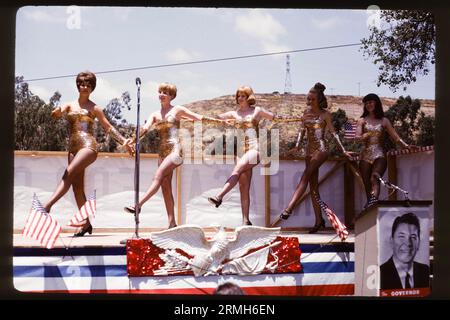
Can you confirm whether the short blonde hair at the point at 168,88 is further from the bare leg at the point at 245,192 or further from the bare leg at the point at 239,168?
the bare leg at the point at 245,192

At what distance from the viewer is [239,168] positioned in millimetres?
5164

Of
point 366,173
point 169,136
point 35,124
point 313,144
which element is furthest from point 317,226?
point 35,124

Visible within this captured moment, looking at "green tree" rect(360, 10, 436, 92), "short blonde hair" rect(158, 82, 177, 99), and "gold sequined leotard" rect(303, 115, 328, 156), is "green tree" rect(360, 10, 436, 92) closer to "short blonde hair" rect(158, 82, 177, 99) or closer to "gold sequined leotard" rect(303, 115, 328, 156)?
"gold sequined leotard" rect(303, 115, 328, 156)

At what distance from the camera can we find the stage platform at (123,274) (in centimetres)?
469

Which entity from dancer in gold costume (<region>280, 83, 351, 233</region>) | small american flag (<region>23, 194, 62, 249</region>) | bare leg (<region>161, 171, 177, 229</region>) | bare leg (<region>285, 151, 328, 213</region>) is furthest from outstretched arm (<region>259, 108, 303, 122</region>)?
small american flag (<region>23, 194, 62, 249</region>)

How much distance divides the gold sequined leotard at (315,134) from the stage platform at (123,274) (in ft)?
2.62

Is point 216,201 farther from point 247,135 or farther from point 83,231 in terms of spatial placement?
point 83,231

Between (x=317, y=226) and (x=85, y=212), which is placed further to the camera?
(x=317, y=226)

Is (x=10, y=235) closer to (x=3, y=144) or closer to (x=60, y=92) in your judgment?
(x=3, y=144)

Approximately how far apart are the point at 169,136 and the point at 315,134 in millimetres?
1195

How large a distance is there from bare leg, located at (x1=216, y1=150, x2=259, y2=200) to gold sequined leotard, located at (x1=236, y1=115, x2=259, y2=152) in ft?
0.16

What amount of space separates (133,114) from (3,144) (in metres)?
0.97

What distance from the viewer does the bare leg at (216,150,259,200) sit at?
5.14m
